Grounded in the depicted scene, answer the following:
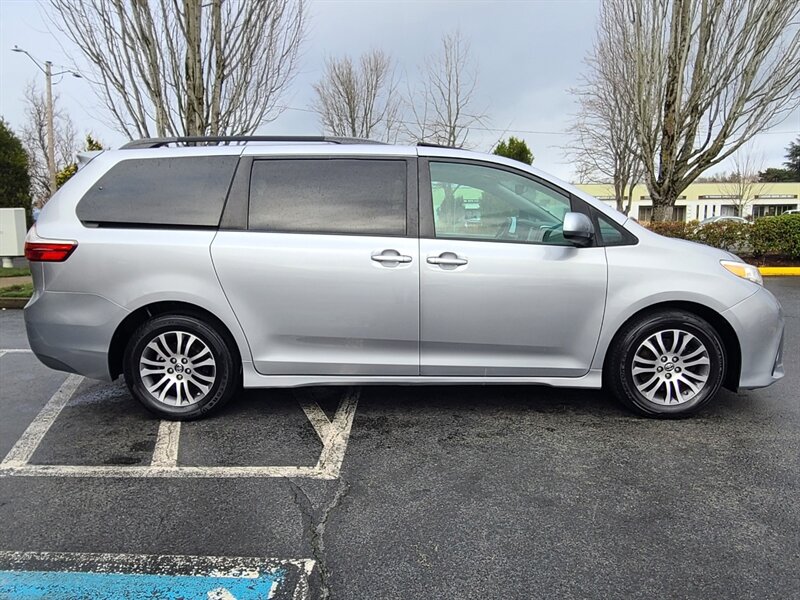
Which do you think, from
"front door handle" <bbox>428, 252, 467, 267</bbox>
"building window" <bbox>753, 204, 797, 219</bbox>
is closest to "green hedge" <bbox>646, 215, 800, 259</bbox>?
"front door handle" <bbox>428, 252, 467, 267</bbox>

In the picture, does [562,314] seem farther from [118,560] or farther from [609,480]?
[118,560]

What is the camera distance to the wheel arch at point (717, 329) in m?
3.66

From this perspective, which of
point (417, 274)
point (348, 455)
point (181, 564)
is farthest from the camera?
point (417, 274)

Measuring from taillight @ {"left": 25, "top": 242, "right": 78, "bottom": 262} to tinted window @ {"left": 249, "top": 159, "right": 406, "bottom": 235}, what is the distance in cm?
117

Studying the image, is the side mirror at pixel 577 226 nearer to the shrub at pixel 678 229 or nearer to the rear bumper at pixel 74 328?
the rear bumper at pixel 74 328

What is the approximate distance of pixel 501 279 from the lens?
140 inches

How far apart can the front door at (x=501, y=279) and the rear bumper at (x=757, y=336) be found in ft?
2.99

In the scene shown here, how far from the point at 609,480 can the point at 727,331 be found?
4.96ft

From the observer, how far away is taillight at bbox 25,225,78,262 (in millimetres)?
3611

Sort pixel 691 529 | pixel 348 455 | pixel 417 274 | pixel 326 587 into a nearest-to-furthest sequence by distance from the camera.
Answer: pixel 326 587
pixel 691 529
pixel 348 455
pixel 417 274

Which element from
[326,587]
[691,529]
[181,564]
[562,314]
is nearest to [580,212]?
[562,314]

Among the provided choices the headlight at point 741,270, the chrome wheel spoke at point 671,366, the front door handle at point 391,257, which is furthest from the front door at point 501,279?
the headlight at point 741,270

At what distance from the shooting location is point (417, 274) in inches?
140

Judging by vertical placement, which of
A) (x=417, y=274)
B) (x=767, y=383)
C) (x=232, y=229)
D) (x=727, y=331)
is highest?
(x=232, y=229)
